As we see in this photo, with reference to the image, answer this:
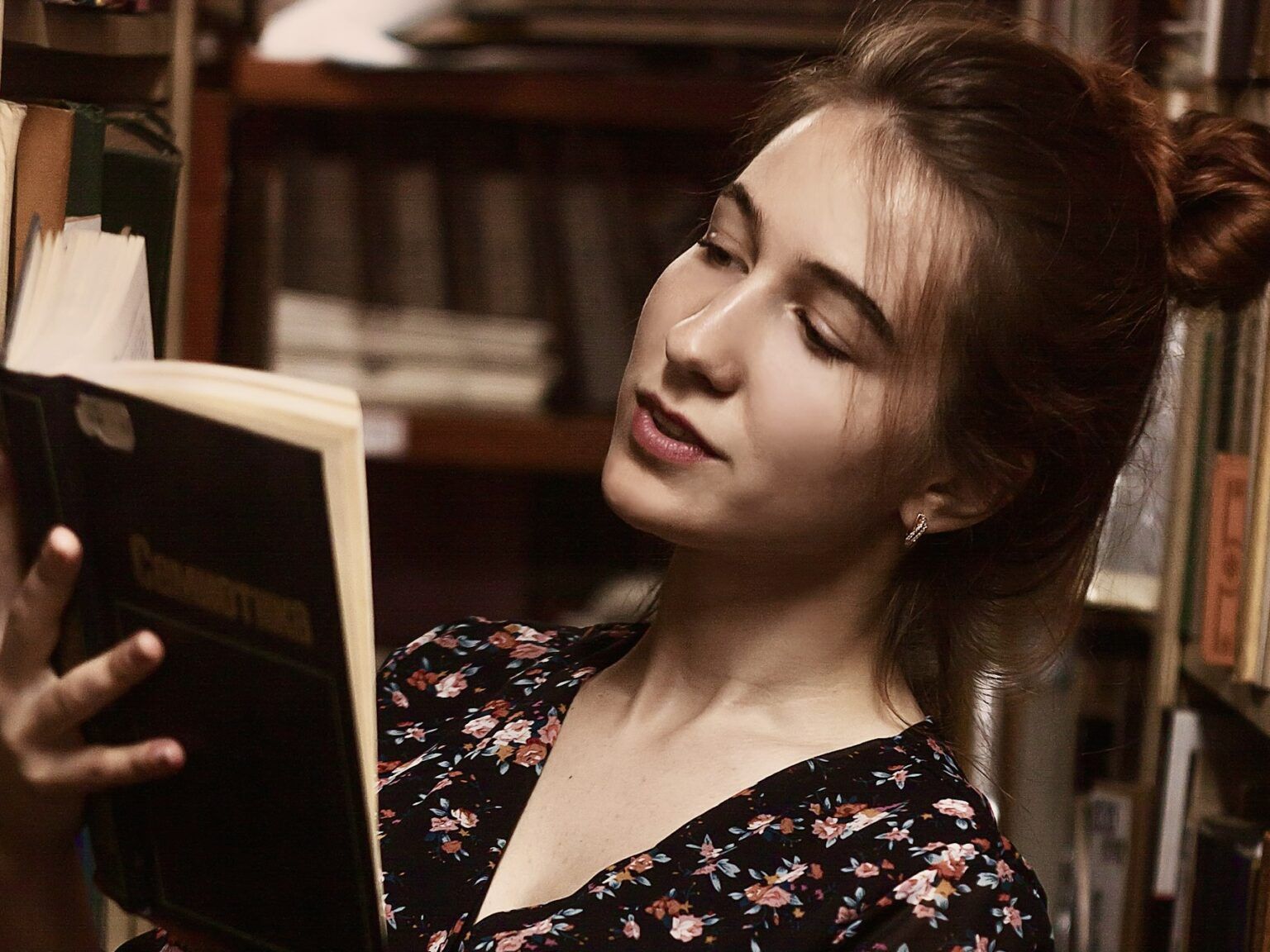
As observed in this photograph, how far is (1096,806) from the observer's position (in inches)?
62.2

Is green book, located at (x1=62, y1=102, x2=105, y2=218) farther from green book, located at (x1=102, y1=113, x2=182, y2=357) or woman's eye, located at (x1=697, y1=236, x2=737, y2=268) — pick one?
woman's eye, located at (x1=697, y1=236, x2=737, y2=268)

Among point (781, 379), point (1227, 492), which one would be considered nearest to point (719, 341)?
point (781, 379)

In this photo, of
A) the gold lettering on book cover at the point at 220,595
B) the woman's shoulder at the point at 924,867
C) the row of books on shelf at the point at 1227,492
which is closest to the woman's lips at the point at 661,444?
the woman's shoulder at the point at 924,867

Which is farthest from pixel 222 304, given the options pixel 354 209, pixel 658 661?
pixel 658 661

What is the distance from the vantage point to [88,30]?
98 centimetres

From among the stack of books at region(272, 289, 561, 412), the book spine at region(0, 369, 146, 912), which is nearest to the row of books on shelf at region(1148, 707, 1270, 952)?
the stack of books at region(272, 289, 561, 412)

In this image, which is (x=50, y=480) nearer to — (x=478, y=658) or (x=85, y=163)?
(x=85, y=163)

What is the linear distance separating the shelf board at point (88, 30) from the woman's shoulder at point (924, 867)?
669mm

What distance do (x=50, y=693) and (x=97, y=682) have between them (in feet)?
0.09

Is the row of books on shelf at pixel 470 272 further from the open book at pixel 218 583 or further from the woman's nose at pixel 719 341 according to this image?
the open book at pixel 218 583

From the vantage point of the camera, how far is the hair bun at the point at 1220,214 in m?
0.95

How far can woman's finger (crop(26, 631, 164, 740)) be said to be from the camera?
0.62 meters

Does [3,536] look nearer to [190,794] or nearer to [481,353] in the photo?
[190,794]

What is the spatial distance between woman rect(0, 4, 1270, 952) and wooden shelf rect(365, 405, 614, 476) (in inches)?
30.4
